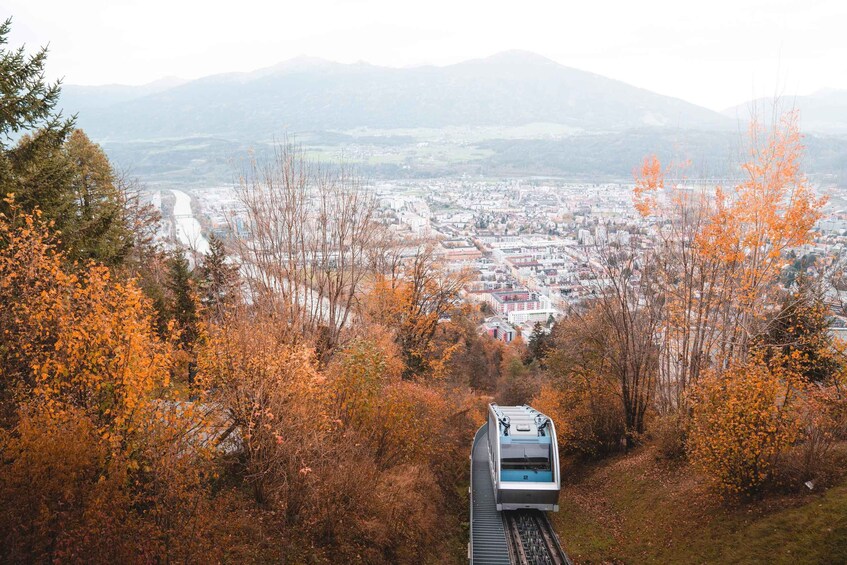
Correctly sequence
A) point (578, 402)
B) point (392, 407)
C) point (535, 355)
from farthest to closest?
point (535, 355) → point (578, 402) → point (392, 407)

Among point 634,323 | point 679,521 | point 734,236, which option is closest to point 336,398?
point 679,521

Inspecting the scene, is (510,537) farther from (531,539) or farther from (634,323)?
(634,323)

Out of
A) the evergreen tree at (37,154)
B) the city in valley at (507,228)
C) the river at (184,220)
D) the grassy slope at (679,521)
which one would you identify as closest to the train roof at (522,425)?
the grassy slope at (679,521)

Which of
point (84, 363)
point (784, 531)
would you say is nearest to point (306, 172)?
point (84, 363)

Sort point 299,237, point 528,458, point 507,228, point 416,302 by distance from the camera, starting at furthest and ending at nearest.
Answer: point 507,228 < point 416,302 < point 299,237 < point 528,458

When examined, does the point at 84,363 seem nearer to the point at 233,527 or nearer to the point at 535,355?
the point at 233,527
